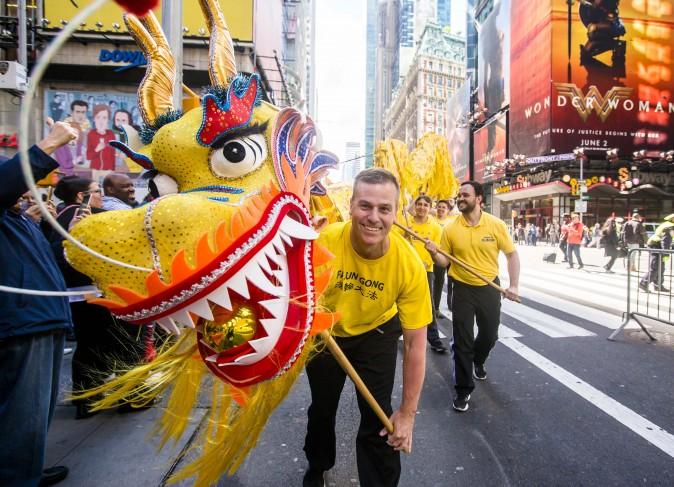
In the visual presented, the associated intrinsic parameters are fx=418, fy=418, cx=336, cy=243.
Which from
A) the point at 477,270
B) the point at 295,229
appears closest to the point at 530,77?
the point at 477,270

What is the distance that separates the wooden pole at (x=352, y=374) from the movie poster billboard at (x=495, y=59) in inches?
1797

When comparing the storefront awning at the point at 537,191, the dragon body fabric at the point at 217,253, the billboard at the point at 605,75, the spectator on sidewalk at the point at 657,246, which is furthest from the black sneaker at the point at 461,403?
the billboard at the point at 605,75

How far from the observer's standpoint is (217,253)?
1296 mm

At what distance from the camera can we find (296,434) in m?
3.11

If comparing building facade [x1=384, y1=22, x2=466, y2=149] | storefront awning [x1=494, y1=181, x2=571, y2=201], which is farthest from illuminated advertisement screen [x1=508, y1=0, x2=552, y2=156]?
building facade [x1=384, y1=22, x2=466, y2=149]

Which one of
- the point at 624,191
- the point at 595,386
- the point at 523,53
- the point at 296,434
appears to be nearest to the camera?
the point at 296,434

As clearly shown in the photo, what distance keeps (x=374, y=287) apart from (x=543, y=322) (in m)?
5.51

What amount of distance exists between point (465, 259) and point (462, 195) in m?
0.63

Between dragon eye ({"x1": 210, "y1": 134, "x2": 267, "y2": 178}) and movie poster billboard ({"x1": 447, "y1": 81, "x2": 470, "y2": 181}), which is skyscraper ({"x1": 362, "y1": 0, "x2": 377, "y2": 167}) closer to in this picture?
movie poster billboard ({"x1": 447, "y1": 81, "x2": 470, "y2": 181})

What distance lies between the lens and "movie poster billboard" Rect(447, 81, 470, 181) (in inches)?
2080

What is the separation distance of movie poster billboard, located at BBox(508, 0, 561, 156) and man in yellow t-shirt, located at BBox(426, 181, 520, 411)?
3384cm

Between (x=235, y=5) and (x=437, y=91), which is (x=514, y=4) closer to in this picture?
(x=235, y=5)

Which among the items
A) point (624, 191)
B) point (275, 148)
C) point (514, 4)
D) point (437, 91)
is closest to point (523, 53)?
point (514, 4)

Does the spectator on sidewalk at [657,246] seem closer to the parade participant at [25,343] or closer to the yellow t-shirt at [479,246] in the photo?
the yellow t-shirt at [479,246]
